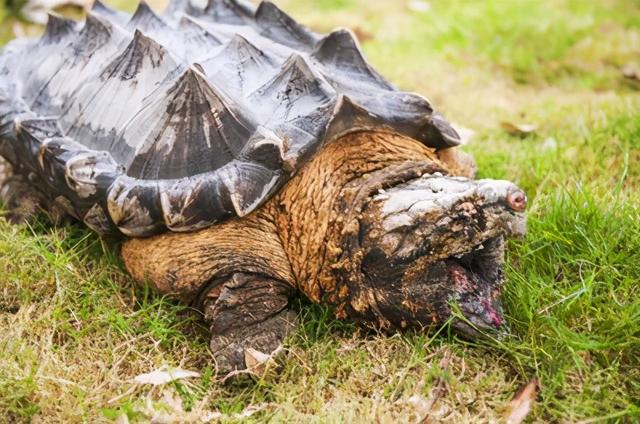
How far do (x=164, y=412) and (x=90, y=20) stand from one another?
1.87m

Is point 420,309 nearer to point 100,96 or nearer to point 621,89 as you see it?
point 100,96

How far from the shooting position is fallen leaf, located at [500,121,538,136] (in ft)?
12.0

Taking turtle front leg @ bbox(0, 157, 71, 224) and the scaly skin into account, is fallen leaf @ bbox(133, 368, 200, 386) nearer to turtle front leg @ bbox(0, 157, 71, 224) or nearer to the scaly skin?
the scaly skin

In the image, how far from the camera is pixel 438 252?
2.07 m

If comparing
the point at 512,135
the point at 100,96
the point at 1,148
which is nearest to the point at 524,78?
the point at 512,135

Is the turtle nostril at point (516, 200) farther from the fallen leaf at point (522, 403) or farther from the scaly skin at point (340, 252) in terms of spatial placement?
the fallen leaf at point (522, 403)

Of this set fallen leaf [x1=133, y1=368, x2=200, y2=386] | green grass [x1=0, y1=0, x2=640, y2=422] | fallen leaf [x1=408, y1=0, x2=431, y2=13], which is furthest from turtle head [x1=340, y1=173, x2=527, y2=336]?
fallen leaf [x1=408, y1=0, x2=431, y2=13]

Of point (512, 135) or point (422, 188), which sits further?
point (512, 135)

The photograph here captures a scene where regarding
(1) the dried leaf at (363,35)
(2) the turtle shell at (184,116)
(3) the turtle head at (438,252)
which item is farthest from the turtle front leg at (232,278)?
(1) the dried leaf at (363,35)

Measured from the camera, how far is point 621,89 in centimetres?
434

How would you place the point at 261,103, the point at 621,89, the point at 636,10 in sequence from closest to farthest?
the point at 261,103
the point at 621,89
the point at 636,10

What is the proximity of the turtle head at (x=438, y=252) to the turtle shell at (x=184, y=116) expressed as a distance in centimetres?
35

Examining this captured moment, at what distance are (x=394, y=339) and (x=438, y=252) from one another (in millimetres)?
349

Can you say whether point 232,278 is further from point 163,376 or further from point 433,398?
point 433,398
